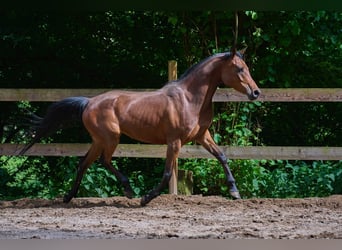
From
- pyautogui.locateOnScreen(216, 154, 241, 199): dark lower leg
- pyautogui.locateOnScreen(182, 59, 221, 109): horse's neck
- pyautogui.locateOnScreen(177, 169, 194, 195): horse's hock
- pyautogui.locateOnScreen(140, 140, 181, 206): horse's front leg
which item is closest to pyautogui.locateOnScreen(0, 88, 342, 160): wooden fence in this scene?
pyautogui.locateOnScreen(177, 169, 194, 195): horse's hock

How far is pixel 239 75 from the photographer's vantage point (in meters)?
3.68

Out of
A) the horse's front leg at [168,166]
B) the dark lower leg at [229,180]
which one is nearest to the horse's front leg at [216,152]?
the dark lower leg at [229,180]

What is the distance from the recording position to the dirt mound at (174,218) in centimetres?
293

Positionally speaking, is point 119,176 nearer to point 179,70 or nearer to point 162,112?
point 162,112

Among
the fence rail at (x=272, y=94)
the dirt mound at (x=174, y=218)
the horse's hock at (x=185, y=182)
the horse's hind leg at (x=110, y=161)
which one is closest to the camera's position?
the dirt mound at (x=174, y=218)

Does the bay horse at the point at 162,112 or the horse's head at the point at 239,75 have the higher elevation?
the horse's head at the point at 239,75

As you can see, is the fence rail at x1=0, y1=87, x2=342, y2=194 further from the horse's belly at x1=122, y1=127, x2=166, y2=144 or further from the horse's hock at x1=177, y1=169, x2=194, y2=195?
the horse's belly at x1=122, y1=127, x2=166, y2=144

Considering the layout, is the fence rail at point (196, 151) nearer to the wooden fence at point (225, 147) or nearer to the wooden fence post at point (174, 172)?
the wooden fence at point (225, 147)

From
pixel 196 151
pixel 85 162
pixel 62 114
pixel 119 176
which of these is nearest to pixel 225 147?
pixel 196 151

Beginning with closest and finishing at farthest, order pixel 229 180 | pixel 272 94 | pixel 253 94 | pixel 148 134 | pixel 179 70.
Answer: pixel 253 94
pixel 148 134
pixel 229 180
pixel 272 94
pixel 179 70

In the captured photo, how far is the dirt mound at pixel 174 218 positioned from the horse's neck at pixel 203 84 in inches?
24.4

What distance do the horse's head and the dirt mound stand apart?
0.67 m

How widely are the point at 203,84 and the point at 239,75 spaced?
0.22 m

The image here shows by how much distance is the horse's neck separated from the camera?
3.74 meters
